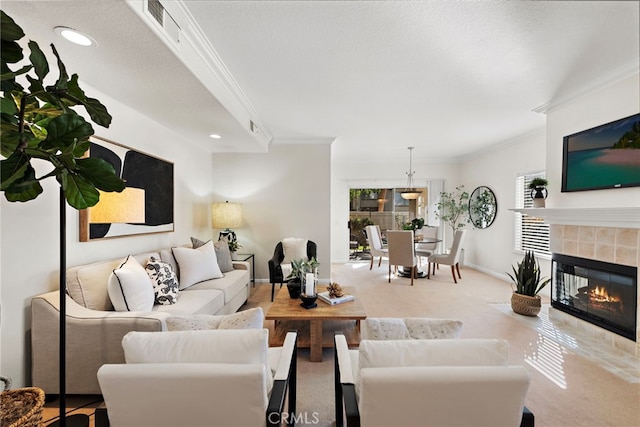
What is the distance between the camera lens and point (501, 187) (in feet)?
17.1

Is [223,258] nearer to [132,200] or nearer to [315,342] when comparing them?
[132,200]

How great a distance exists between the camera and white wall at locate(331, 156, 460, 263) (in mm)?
6582

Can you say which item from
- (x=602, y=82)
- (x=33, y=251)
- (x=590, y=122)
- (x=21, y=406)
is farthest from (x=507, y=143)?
(x=21, y=406)

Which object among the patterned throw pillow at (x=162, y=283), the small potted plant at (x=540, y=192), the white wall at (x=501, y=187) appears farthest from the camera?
the white wall at (x=501, y=187)

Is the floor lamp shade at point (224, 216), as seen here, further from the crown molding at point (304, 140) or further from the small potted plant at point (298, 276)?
the small potted plant at point (298, 276)

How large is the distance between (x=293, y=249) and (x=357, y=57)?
113 inches

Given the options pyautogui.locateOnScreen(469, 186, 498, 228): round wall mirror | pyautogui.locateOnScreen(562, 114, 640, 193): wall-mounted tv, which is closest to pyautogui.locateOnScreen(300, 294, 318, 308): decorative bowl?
pyautogui.locateOnScreen(562, 114, 640, 193): wall-mounted tv

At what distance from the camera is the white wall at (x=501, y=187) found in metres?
4.46

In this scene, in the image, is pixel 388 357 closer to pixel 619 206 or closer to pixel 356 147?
pixel 619 206

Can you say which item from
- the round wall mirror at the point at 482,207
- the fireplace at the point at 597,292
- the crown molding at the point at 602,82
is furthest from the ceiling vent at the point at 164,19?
the round wall mirror at the point at 482,207

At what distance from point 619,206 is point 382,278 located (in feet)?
11.9

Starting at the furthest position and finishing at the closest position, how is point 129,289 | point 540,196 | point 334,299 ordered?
1. point 540,196
2. point 334,299
3. point 129,289

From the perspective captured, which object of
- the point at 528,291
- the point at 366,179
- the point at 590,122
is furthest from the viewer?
the point at 366,179

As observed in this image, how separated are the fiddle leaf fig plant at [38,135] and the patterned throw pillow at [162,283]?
1354 millimetres
